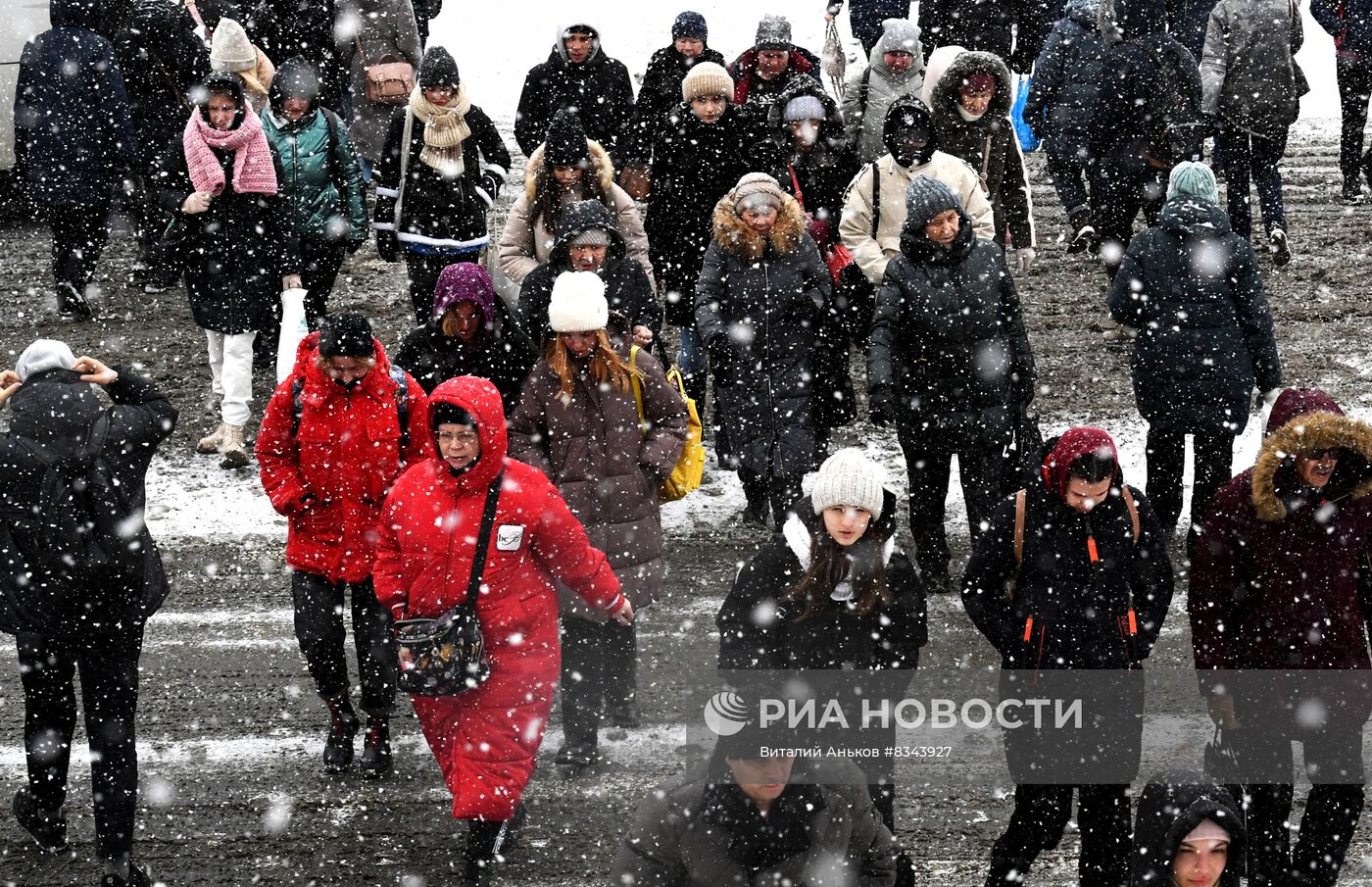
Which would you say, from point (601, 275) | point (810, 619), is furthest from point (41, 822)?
point (601, 275)

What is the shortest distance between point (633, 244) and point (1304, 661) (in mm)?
4338

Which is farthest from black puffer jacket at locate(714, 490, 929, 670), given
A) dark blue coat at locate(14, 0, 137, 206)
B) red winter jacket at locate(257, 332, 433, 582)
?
dark blue coat at locate(14, 0, 137, 206)

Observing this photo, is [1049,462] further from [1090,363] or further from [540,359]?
[1090,363]

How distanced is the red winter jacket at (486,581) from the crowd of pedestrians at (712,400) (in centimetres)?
2

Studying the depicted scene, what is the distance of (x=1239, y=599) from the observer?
614 cm

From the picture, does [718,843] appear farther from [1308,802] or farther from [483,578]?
[1308,802]

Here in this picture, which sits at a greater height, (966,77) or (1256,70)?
(1256,70)

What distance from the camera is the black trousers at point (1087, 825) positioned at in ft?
19.6

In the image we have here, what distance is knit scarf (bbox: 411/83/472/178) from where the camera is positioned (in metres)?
10.1

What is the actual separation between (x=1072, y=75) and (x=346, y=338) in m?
7.31

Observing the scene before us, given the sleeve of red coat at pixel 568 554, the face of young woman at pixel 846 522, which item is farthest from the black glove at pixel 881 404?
the face of young woman at pixel 846 522

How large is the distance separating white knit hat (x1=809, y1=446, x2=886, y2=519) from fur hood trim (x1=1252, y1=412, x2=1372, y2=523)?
137 centimetres

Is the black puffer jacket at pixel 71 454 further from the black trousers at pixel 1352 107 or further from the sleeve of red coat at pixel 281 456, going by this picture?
the black trousers at pixel 1352 107

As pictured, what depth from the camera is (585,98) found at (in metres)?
11.4
